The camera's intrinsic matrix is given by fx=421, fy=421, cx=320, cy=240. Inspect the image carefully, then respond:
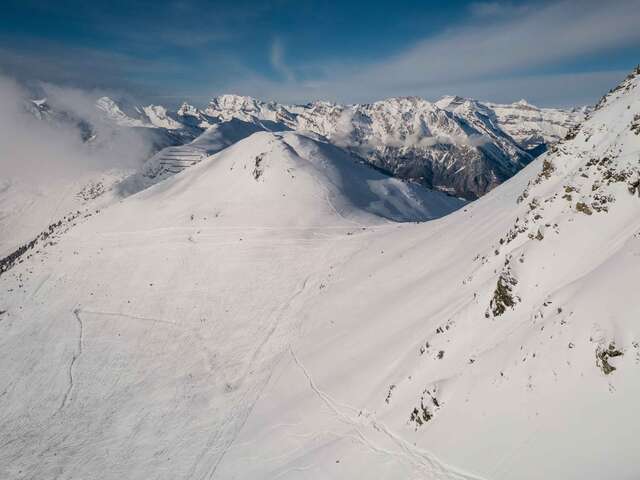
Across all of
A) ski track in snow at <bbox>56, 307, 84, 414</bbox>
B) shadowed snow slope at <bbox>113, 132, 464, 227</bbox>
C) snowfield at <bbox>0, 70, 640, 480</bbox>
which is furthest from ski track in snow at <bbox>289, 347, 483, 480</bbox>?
shadowed snow slope at <bbox>113, 132, 464, 227</bbox>

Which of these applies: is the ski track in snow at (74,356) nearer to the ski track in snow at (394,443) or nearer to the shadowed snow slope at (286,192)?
the ski track in snow at (394,443)

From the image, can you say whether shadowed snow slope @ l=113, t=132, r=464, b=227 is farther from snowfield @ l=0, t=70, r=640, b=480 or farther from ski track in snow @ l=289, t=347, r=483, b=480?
ski track in snow @ l=289, t=347, r=483, b=480

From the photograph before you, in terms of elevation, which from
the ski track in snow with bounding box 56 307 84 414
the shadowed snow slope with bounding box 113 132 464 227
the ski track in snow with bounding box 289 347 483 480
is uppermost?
the shadowed snow slope with bounding box 113 132 464 227

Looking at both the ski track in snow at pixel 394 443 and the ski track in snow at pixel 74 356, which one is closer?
the ski track in snow at pixel 394 443

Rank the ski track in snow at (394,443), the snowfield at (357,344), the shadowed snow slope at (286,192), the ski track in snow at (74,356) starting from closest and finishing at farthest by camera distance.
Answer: the snowfield at (357,344), the ski track in snow at (394,443), the ski track in snow at (74,356), the shadowed snow slope at (286,192)

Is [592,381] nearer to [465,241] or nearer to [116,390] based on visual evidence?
[465,241]

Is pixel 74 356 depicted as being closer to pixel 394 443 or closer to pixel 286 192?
pixel 394 443

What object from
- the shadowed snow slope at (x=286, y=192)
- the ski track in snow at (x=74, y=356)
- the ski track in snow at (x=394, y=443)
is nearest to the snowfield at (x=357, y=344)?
the ski track in snow at (x=394, y=443)

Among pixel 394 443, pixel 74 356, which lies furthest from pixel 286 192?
pixel 394 443

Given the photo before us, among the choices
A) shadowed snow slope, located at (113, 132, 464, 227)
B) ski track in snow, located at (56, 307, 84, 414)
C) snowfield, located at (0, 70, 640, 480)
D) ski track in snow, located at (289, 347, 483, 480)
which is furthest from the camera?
shadowed snow slope, located at (113, 132, 464, 227)
